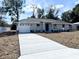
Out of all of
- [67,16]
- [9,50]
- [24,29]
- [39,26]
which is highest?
[67,16]

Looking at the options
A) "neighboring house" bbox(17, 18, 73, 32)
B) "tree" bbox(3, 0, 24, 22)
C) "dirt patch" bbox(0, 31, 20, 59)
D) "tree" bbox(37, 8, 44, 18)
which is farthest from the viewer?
"tree" bbox(37, 8, 44, 18)

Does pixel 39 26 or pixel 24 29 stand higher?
pixel 39 26

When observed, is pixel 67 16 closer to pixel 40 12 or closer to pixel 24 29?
pixel 40 12

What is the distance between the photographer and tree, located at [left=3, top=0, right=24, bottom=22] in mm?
47812

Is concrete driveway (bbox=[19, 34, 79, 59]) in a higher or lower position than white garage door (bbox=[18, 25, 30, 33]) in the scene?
higher

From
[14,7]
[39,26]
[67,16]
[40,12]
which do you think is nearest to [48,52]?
[39,26]

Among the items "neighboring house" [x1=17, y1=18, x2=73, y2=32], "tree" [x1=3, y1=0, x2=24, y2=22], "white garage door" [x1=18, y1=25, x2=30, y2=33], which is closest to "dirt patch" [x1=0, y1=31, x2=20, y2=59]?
"white garage door" [x1=18, y1=25, x2=30, y2=33]

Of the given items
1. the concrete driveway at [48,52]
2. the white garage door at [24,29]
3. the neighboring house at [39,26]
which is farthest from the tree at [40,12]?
the concrete driveway at [48,52]

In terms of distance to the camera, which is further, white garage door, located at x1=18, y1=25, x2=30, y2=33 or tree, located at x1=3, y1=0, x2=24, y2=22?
tree, located at x1=3, y1=0, x2=24, y2=22

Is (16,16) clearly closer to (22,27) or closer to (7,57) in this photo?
(22,27)

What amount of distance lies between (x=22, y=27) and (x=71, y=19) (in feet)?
111

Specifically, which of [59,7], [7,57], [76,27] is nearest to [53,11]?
[59,7]

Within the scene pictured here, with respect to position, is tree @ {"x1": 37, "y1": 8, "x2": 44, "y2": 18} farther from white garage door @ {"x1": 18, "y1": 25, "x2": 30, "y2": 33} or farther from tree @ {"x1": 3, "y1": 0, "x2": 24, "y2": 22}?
white garage door @ {"x1": 18, "y1": 25, "x2": 30, "y2": 33}

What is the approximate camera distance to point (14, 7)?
1914 inches
